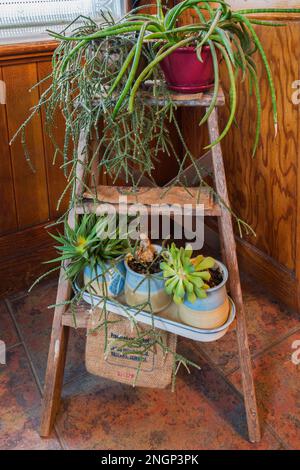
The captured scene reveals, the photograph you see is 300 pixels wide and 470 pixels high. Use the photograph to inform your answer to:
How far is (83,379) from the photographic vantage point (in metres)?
1.45

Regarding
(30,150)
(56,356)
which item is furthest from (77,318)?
(30,150)

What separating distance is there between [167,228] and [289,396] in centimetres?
75

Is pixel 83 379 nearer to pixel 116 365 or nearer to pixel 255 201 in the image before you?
pixel 116 365

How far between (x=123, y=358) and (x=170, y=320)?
187 mm

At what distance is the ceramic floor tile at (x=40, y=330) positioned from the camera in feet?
4.94

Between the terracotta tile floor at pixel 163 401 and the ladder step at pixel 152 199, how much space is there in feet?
1.91

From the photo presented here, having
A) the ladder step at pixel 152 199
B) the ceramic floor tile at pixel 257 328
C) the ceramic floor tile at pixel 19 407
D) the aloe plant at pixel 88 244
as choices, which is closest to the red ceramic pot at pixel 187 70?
the ladder step at pixel 152 199

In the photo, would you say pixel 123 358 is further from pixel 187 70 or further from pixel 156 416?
pixel 187 70

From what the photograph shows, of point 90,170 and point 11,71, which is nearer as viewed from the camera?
point 90,170

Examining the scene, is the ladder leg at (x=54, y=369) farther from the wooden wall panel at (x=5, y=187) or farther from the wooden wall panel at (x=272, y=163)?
the wooden wall panel at (x=272, y=163)

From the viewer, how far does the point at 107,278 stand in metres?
1.18
